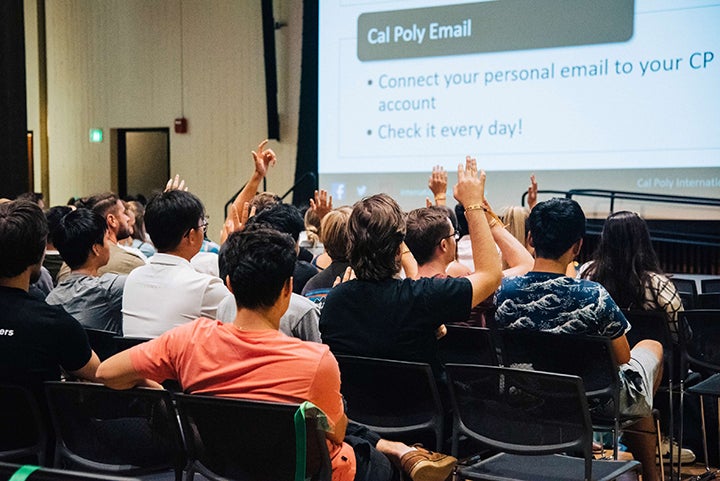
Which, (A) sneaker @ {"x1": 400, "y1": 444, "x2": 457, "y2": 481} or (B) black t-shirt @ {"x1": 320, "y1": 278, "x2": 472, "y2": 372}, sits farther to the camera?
(B) black t-shirt @ {"x1": 320, "y1": 278, "x2": 472, "y2": 372}

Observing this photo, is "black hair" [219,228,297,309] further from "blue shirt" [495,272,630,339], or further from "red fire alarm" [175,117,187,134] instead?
"red fire alarm" [175,117,187,134]

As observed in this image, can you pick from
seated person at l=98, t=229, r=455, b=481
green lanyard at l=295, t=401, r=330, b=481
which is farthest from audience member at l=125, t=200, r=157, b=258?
green lanyard at l=295, t=401, r=330, b=481

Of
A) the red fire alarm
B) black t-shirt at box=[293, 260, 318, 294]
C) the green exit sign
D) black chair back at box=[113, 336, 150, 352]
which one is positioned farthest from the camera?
the green exit sign

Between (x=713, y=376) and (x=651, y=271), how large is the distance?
0.55 meters

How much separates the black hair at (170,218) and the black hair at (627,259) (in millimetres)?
1811

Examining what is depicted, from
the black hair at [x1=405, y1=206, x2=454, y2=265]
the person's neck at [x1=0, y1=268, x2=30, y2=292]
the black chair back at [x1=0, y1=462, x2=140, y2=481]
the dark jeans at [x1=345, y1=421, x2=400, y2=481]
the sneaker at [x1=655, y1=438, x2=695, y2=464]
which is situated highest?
the black hair at [x1=405, y1=206, x2=454, y2=265]

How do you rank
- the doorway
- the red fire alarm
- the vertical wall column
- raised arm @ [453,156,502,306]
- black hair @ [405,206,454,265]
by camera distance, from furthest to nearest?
the doorway < the red fire alarm < the vertical wall column < black hair @ [405,206,454,265] < raised arm @ [453,156,502,306]

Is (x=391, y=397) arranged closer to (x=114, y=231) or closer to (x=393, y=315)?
(x=393, y=315)

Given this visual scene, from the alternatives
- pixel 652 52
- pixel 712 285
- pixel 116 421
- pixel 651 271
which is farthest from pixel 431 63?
pixel 116 421

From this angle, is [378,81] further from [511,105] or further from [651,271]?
[651,271]

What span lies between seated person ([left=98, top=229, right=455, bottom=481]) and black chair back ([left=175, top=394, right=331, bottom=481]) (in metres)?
0.08

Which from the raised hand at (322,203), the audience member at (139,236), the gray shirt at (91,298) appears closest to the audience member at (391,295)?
the gray shirt at (91,298)

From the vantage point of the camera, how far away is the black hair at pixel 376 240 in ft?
9.65

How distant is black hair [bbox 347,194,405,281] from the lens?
2941 millimetres
